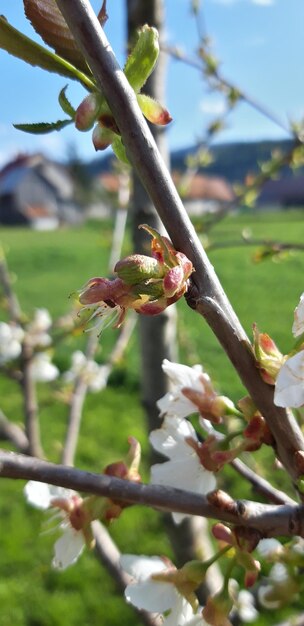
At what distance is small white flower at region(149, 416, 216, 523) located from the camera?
0.37m

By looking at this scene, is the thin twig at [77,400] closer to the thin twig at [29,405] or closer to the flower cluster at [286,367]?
the thin twig at [29,405]

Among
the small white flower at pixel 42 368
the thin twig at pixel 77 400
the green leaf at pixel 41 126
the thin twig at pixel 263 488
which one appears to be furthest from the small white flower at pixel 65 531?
the small white flower at pixel 42 368

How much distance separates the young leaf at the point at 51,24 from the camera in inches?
10.9

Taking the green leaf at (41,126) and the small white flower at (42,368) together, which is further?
the small white flower at (42,368)

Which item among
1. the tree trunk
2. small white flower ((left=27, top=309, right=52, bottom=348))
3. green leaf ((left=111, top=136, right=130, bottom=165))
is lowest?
small white flower ((left=27, top=309, right=52, bottom=348))

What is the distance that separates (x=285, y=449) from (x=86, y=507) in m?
0.13

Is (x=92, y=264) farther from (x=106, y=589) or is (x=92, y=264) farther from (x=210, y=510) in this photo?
(x=210, y=510)

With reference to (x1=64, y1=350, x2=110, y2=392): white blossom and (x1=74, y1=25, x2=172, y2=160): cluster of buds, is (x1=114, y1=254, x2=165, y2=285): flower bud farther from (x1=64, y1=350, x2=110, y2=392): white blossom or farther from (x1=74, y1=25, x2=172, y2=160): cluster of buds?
(x1=64, y1=350, x2=110, y2=392): white blossom

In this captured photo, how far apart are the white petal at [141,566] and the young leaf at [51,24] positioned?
0.30 metres

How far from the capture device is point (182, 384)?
0.37m

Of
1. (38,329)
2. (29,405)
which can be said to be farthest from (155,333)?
(38,329)

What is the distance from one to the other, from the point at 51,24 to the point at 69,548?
29 centimetres

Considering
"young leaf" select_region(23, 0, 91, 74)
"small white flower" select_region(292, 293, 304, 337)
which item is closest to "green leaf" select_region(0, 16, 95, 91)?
"young leaf" select_region(23, 0, 91, 74)

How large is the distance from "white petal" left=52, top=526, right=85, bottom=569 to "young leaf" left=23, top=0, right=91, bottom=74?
272mm
